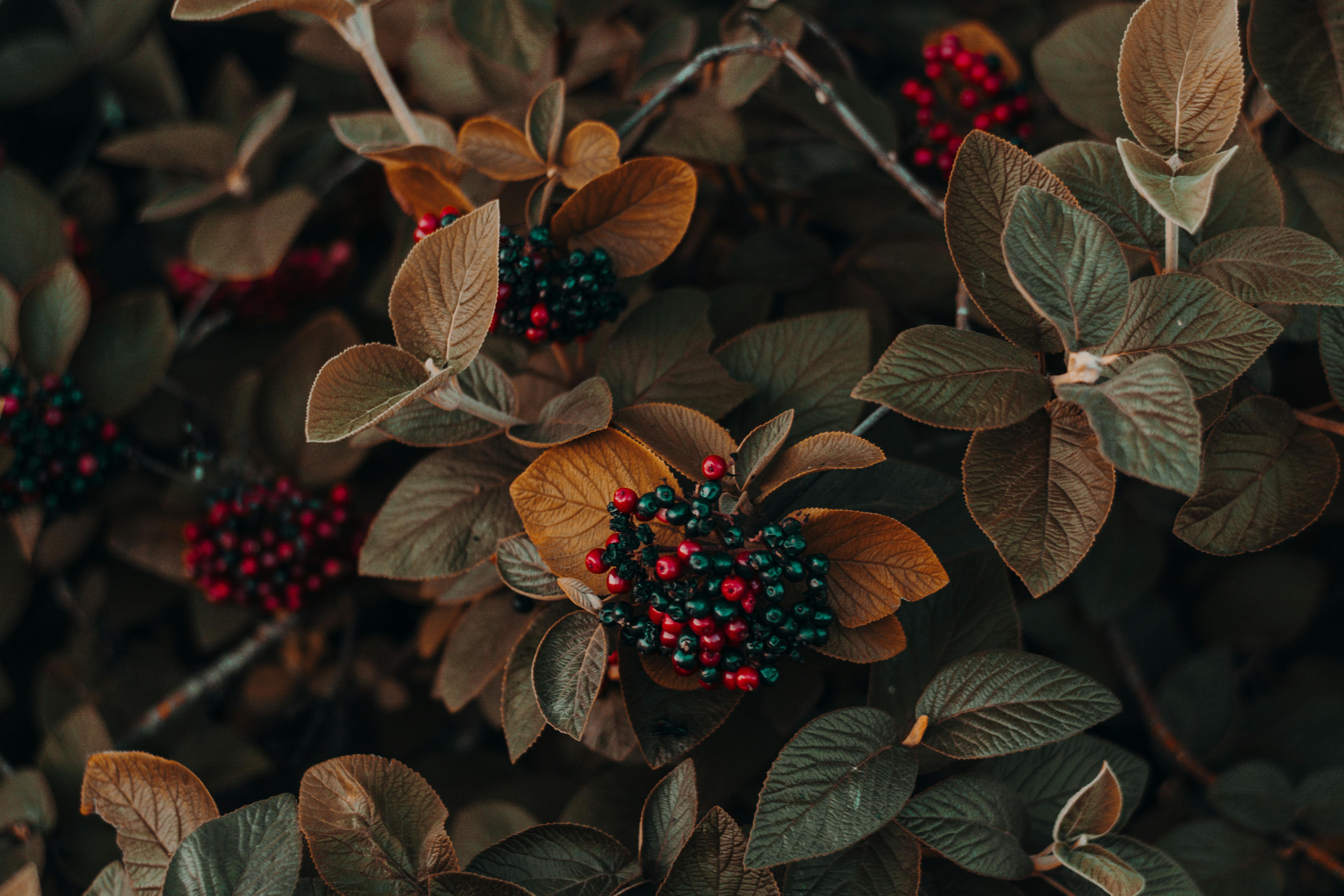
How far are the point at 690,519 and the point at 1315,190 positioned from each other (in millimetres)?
824

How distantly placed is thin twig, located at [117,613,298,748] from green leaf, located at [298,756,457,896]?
60 cm

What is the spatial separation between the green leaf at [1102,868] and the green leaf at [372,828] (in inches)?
19.1

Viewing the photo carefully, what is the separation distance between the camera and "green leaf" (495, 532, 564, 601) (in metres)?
0.71

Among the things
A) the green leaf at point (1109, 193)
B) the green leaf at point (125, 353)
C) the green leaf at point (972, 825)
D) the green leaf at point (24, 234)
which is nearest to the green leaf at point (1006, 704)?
the green leaf at point (972, 825)

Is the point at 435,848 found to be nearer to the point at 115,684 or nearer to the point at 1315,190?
the point at 115,684

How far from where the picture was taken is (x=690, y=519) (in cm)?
65

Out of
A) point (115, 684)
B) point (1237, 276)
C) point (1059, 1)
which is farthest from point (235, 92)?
point (1237, 276)

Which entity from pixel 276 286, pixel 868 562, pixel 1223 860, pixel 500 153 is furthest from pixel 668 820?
pixel 276 286

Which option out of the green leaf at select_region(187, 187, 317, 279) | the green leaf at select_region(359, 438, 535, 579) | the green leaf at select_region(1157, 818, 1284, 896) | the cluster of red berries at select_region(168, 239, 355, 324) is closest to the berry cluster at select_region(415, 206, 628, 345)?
the green leaf at select_region(359, 438, 535, 579)

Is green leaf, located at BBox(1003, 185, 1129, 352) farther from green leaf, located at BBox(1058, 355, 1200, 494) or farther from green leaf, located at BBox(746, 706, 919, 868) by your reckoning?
green leaf, located at BBox(746, 706, 919, 868)

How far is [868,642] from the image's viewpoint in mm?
691

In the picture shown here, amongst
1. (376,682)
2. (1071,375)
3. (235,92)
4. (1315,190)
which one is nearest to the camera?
(1071,375)

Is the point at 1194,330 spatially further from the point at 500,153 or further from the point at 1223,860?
the point at 1223,860

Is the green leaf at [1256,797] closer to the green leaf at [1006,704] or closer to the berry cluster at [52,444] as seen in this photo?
the green leaf at [1006,704]
